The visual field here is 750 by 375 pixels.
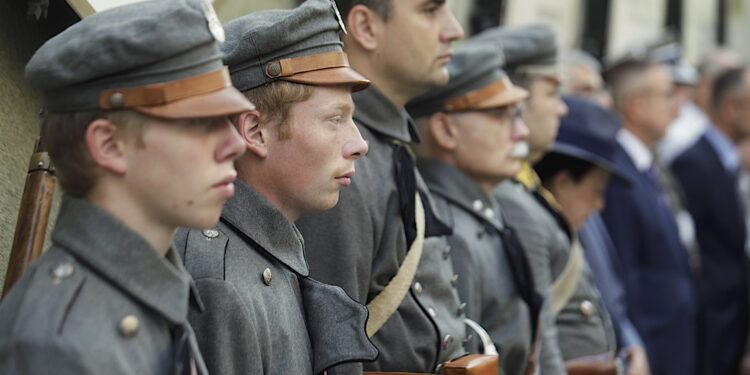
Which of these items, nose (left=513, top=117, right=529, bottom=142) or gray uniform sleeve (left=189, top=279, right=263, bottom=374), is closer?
gray uniform sleeve (left=189, top=279, right=263, bottom=374)

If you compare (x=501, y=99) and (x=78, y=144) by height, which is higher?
(x=78, y=144)

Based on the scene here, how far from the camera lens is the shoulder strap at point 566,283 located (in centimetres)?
512

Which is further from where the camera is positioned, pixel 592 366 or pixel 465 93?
pixel 592 366

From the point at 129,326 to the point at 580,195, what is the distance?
3795 millimetres

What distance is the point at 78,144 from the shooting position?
2373mm

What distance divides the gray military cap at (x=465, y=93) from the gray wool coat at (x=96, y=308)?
225 centimetres

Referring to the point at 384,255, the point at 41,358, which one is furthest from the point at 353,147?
the point at 41,358

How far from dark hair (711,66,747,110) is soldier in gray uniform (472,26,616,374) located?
155 inches

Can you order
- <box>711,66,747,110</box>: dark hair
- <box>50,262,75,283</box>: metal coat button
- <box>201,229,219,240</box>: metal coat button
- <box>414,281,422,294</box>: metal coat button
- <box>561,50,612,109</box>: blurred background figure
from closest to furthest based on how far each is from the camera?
<box>50,262,75,283</box>: metal coat button → <box>201,229,219,240</box>: metal coat button → <box>414,281,422,294</box>: metal coat button → <box>561,50,612,109</box>: blurred background figure → <box>711,66,747,110</box>: dark hair

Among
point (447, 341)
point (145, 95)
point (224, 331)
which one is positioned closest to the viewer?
point (145, 95)

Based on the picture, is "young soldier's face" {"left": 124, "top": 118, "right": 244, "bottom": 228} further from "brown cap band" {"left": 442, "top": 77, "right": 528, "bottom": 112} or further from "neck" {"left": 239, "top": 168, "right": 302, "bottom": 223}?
"brown cap band" {"left": 442, "top": 77, "right": 528, "bottom": 112}

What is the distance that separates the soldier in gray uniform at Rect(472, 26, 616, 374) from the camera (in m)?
5.04

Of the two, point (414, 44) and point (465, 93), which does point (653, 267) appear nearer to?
point (465, 93)

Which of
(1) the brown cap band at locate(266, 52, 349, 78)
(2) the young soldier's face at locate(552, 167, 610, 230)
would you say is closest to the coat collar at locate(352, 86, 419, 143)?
(1) the brown cap band at locate(266, 52, 349, 78)
